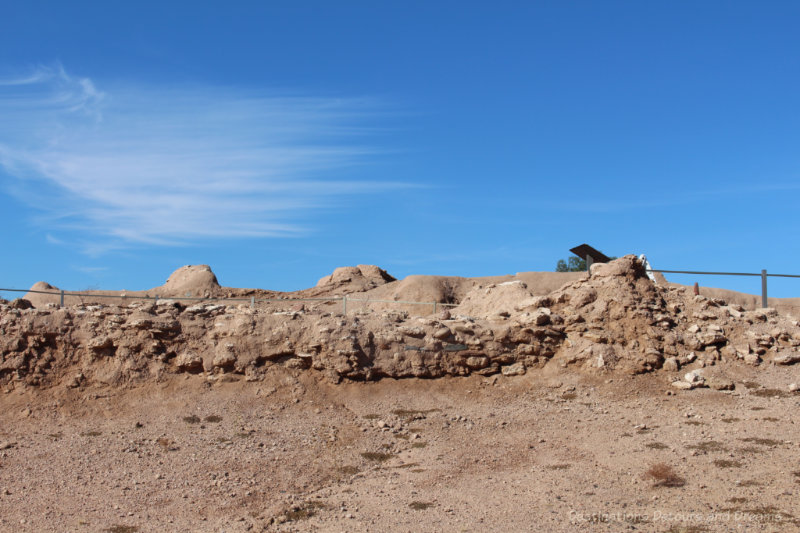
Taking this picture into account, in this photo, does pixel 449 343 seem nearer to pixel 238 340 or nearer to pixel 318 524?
pixel 238 340

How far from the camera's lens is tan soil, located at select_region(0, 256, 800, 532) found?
30.4 ft

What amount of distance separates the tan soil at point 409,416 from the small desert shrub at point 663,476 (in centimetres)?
6

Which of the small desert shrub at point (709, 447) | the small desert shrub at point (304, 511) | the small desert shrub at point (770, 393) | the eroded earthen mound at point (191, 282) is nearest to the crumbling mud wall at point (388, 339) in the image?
the small desert shrub at point (770, 393)

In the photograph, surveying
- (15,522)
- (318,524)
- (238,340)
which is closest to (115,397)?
(238,340)

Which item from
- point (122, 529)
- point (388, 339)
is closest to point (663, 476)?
point (388, 339)

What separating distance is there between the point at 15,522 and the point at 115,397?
371cm

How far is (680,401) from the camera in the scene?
13.0 meters

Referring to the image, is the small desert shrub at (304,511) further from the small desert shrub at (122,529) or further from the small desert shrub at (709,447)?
the small desert shrub at (709,447)

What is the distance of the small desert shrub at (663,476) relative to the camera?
9516 mm

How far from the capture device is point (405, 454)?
37.2ft

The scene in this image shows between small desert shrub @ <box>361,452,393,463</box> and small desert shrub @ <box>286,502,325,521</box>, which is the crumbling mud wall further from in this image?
small desert shrub @ <box>286,502,325,521</box>

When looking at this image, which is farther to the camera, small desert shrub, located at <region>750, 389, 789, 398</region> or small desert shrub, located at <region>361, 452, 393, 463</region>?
small desert shrub, located at <region>750, 389, 789, 398</region>

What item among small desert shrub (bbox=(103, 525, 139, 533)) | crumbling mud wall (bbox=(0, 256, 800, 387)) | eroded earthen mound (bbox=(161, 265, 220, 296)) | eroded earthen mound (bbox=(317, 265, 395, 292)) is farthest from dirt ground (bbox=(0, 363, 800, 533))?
eroded earthen mound (bbox=(317, 265, 395, 292))

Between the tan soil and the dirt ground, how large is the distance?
0.04m
